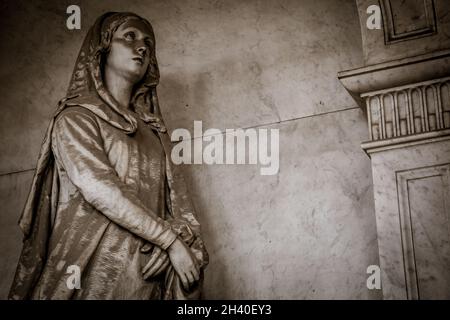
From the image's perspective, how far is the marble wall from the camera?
535 cm

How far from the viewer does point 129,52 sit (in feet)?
16.8

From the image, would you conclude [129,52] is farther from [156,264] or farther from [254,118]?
[156,264]

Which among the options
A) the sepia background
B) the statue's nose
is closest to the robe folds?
the statue's nose

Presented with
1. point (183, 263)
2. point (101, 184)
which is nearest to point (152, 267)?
point (183, 263)

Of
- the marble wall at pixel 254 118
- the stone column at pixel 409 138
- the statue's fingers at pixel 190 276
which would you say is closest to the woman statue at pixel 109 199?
the statue's fingers at pixel 190 276

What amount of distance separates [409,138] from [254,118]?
1.29 meters

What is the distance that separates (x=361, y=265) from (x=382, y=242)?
1.80 feet

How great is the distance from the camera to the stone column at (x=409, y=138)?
15.0 ft

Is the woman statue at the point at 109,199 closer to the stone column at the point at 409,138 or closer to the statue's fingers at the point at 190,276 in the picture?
the statue's fingers at the point at 190,276

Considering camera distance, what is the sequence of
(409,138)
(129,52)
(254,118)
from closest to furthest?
(409,138)
(129,52)
(254,118)

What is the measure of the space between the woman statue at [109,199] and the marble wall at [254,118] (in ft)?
2.23

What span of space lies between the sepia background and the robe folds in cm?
71
